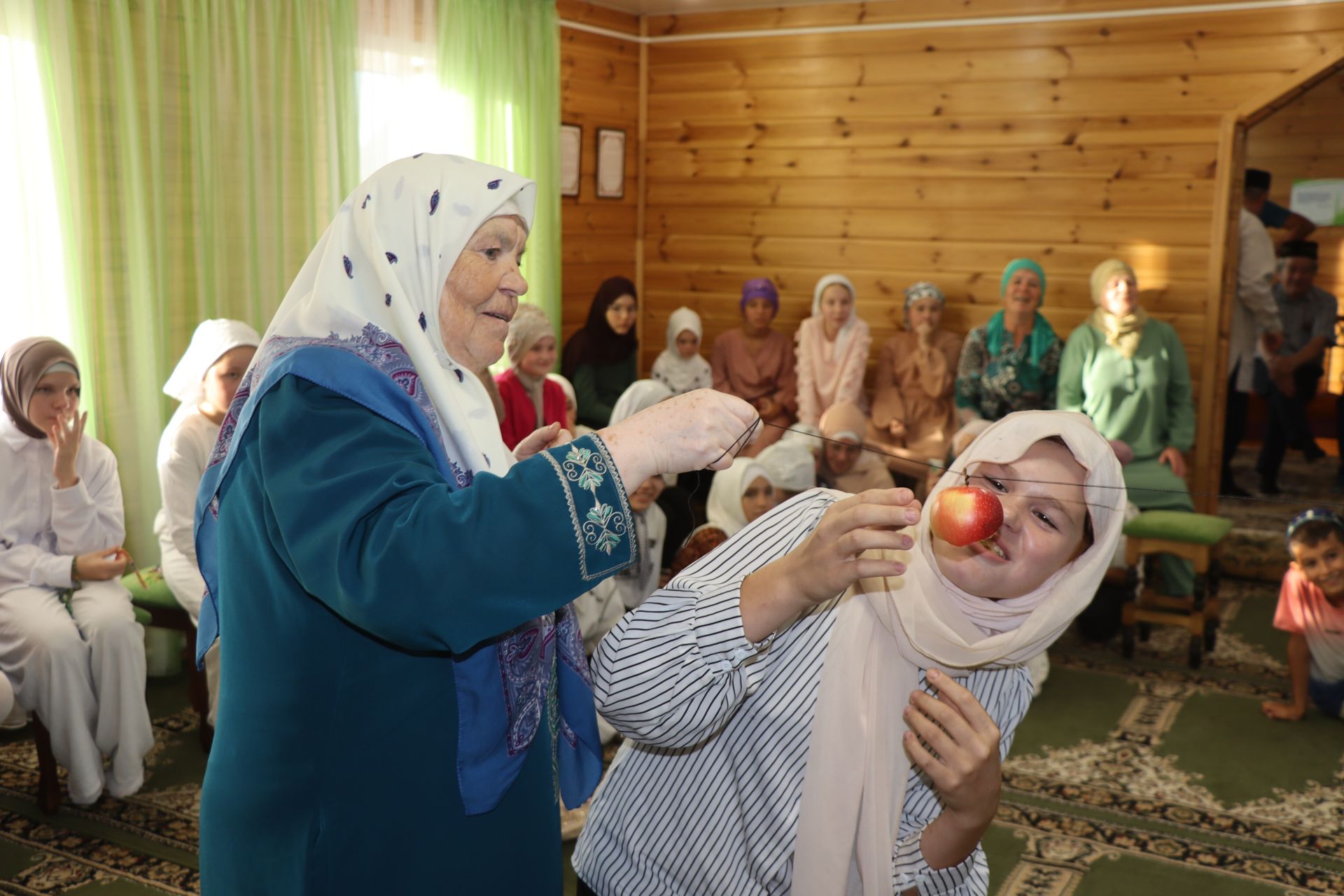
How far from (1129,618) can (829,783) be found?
3.40 meters

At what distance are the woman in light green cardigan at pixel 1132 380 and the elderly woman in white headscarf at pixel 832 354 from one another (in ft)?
3.44

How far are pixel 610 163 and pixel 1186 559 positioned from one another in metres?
3.84

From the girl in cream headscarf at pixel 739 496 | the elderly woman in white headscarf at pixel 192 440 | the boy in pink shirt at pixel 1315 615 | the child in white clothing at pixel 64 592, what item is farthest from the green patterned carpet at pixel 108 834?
the boy in pink shirt at pixel 1315 615

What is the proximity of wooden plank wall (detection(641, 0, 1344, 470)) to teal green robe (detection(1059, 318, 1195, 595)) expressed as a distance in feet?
1.71

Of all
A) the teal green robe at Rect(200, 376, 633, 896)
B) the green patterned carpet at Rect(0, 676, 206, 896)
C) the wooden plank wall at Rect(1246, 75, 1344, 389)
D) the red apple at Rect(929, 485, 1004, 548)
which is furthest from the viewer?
the wooden plank wall at Rect(1246, 75, 1344, 389)

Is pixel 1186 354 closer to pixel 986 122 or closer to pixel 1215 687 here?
pixel 986 122

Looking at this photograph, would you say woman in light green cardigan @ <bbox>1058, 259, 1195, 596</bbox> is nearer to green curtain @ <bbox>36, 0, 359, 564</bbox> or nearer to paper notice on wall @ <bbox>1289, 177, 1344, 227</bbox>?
green curtain @ <bbox>36, 0, 359, 564</bbox>

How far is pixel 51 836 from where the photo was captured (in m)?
2.89

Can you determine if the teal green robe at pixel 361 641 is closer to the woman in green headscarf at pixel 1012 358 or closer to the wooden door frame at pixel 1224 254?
the woman in green headscarf at pixel 1012 358

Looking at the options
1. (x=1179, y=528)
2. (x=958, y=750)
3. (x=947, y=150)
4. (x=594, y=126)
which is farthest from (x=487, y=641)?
(x=594, y=126)

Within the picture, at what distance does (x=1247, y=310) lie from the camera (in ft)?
19.9

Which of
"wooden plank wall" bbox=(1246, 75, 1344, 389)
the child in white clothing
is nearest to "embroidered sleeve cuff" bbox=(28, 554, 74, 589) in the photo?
the child in white clothing

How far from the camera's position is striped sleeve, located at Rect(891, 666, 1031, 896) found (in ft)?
4.39

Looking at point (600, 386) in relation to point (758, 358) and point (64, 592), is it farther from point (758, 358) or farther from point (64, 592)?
point (64, 592)
